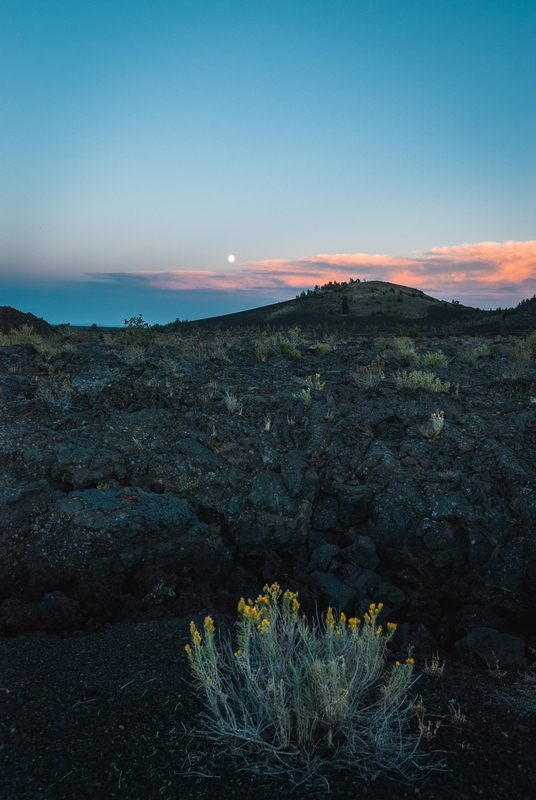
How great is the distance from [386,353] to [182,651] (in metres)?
9.91

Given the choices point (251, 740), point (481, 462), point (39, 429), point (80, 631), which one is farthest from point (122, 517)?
point (481, 462)

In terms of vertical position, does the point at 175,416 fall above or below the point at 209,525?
above

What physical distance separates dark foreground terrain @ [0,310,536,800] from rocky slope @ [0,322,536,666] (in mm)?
25

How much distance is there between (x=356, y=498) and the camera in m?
6.33

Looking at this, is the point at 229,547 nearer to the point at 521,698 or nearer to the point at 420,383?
the point at 521,698

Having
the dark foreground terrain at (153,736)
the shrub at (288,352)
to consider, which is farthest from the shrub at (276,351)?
the dark foreground terrain at (153,736)

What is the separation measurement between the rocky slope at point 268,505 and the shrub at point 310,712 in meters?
1.65

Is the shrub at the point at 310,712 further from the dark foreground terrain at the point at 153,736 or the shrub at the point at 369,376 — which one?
the shrub at the point at 369,376

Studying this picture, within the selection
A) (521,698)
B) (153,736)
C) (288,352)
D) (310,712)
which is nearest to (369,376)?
(288,352)

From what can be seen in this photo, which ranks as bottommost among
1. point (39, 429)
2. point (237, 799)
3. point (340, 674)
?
point (237, 799)

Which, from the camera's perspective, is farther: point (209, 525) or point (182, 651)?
point (209, 525)

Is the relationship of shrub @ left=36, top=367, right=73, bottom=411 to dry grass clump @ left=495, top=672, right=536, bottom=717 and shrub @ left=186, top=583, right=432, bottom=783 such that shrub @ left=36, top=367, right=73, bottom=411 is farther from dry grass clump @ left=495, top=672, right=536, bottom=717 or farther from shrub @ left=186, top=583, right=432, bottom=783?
dry grass clump @ left=495, top=672, right=536, bottom=717

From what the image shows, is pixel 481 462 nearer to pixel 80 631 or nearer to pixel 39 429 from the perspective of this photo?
pixel 80 631

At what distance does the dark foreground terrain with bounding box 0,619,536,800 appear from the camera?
2.56m
